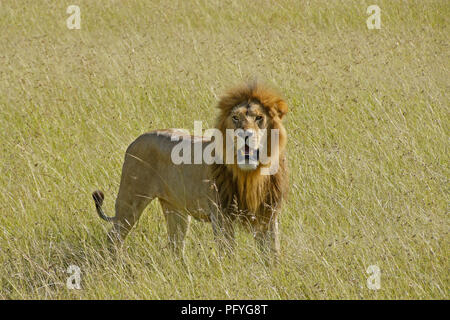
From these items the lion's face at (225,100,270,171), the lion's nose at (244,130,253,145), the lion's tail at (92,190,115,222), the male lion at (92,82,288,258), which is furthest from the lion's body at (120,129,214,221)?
the lion's nose at (244,130,253,145)

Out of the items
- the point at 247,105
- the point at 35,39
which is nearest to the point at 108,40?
the point at 35,39

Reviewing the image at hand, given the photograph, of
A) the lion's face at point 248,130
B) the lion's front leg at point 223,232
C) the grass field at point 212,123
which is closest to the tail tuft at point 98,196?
the grass field at point 212,123

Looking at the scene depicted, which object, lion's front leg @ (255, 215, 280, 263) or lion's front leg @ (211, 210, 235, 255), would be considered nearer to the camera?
lion's front leg @ (211, 210, 235, 255)

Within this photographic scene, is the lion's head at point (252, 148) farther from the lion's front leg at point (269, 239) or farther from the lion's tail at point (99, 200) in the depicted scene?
the lion's tail at point (99, 200)

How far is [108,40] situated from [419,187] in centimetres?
625

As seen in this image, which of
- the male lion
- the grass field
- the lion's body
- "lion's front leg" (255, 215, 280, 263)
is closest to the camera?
the grass field

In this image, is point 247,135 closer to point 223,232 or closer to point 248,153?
point 248,153

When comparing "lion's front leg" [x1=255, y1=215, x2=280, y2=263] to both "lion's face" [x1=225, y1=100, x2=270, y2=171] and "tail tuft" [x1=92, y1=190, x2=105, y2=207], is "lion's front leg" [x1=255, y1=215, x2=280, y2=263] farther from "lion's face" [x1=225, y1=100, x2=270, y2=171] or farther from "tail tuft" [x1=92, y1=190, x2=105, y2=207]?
"tail tuft" [x1=92, y1=190, x2=105, y2=207]

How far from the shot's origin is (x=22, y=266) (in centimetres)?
459

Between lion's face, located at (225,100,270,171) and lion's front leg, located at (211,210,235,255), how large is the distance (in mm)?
420

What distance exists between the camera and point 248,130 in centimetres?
401

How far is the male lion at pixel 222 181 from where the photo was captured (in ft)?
13.8

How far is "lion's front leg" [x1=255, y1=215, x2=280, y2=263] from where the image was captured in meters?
4.38

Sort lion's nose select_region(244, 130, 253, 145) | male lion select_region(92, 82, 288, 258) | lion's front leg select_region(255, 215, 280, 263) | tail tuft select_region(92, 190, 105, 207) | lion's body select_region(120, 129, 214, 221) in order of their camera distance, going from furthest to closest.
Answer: tail tuft select_region(92, 190, 105, 207)
lion's body select_region(120, 129, 214, 221)
lion's front leg select_region(255, 215, 280, 263)
male lion select_region(92, 82, 288, 258)
lion's nose select_region(244, 130, 253, 145)
